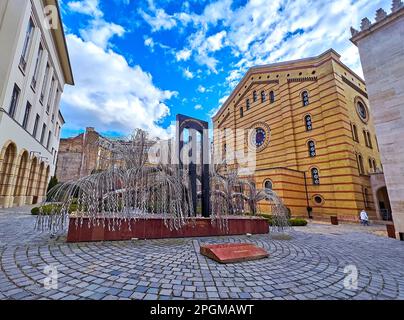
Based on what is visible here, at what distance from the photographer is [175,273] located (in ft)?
13.6

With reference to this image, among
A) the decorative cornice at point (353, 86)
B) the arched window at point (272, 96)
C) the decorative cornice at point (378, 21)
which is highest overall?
the arched window at point (272, 96)

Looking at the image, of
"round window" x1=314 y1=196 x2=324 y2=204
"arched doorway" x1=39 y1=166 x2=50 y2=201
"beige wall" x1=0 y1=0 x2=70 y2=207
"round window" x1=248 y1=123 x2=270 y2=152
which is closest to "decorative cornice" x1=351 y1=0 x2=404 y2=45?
"round window" x1=314 y1=196 x2=324 y2=204

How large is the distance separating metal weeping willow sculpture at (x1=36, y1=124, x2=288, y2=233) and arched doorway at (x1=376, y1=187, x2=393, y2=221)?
618 inches

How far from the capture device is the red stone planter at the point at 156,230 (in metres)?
6.42

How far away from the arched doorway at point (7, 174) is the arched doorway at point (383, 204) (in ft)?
103

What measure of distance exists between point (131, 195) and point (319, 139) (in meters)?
19.2

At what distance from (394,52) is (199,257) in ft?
44.2

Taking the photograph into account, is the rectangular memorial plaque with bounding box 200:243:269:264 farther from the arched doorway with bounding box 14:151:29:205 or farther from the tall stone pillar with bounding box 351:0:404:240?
the arched doorway with bounding box 14:151:29:205

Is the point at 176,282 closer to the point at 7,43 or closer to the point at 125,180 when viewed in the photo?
the point at 125,180

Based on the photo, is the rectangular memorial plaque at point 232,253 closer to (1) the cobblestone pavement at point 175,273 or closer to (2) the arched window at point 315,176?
(1) the cobblestone pavement at point 175,273

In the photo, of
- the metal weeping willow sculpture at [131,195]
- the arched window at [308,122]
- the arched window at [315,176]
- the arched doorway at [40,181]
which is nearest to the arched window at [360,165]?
the arched window at [315,176]

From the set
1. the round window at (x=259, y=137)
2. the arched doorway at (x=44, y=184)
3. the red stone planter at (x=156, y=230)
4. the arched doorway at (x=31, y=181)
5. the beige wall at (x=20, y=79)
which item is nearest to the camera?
the red stone planter at (x=156, y=230)

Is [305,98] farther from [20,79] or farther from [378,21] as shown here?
[20,79]
